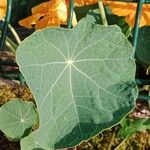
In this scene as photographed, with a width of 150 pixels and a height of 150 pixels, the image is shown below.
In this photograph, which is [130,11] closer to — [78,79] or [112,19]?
[112,19]

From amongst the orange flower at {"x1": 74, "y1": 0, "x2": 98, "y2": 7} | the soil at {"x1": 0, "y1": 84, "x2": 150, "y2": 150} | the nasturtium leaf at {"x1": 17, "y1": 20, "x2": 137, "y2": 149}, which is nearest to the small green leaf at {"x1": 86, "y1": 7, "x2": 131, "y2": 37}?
the orange flower at {"x1": 74, "y1": 0, "x2": 98, "y2": 7}

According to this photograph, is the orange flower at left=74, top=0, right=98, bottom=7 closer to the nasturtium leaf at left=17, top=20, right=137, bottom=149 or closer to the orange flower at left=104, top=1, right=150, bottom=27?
the orange flower at left=104, top=1, right=150, bottom=27

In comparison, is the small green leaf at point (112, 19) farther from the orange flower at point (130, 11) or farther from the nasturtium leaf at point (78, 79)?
the nasturtium leaf at point (78, 79)

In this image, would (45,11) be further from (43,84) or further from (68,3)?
(43,84)

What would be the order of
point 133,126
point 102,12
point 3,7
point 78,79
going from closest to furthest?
point 78,79, point 102,12, point 3,7, point 133,126

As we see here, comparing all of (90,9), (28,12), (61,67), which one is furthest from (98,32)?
(28,12)

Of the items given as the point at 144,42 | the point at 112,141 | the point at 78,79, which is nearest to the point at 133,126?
the point at 112,141
